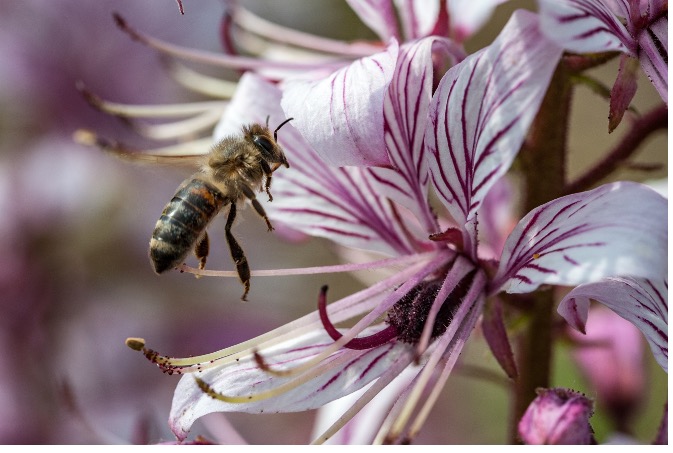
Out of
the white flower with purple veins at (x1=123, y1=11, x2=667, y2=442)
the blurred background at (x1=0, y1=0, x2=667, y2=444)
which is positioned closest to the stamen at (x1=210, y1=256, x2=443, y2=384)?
the white flower with purple veins at (x1=123, y1=11, x2=667, y2=442)

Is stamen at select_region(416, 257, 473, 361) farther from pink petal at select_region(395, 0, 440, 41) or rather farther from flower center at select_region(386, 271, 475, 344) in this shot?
pink petal at select_region(395, 0, 440, 41)

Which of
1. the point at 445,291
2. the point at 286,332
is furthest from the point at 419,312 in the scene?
the point at 286,332

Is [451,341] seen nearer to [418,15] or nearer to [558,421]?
[558,421]

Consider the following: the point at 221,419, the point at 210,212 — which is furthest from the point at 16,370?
the point at 210,212

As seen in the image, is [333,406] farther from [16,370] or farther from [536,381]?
[16,370]

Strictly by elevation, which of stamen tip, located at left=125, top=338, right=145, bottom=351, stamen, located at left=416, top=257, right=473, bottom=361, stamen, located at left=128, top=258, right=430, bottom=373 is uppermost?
stamen tip, located at left=125, top=338, right=145, bottom=351

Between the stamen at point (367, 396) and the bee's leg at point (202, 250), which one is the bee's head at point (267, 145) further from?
the stamen at point (367, 396)
